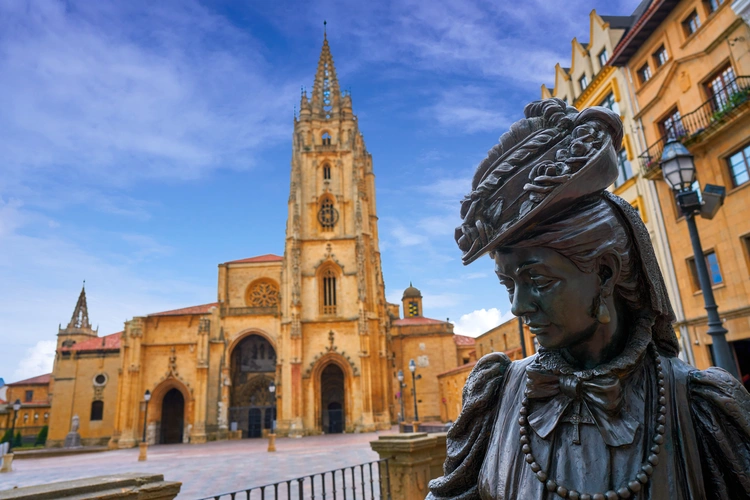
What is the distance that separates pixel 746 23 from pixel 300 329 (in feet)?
97.9

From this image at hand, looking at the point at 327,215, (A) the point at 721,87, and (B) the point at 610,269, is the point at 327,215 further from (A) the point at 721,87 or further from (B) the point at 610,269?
(B) the point at 610,269

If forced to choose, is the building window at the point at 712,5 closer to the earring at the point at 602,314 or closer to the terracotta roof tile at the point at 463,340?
the earring at the point at 602,314

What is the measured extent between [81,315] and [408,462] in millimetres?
69366

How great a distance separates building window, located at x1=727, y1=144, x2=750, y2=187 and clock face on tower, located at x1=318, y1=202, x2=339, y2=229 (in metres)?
28.9

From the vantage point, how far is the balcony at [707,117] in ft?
40.6

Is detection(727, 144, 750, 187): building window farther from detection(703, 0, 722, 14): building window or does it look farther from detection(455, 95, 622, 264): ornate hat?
detection(455, 95, 622, 264): ornate hat

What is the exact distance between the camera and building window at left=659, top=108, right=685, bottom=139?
14.8m

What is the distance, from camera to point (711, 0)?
1409 centimetres

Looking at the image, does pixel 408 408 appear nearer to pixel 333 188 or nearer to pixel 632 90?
pixel 333 188

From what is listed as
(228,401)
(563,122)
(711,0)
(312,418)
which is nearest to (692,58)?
(711,0)

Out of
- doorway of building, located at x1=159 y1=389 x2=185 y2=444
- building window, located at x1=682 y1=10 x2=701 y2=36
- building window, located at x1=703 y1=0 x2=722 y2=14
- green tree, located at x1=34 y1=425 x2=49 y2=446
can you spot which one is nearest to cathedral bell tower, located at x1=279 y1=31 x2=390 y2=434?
doorway of building, located at x1=159 y1=389 x2=185 y2=444

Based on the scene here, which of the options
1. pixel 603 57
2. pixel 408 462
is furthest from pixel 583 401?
pixel 603 57

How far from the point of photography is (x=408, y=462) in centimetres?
577

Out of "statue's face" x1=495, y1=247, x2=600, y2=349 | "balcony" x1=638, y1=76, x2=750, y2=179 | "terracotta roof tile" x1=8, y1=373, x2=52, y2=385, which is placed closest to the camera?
"statue's face" x1=495, y1=247, x2=600, y2=349
